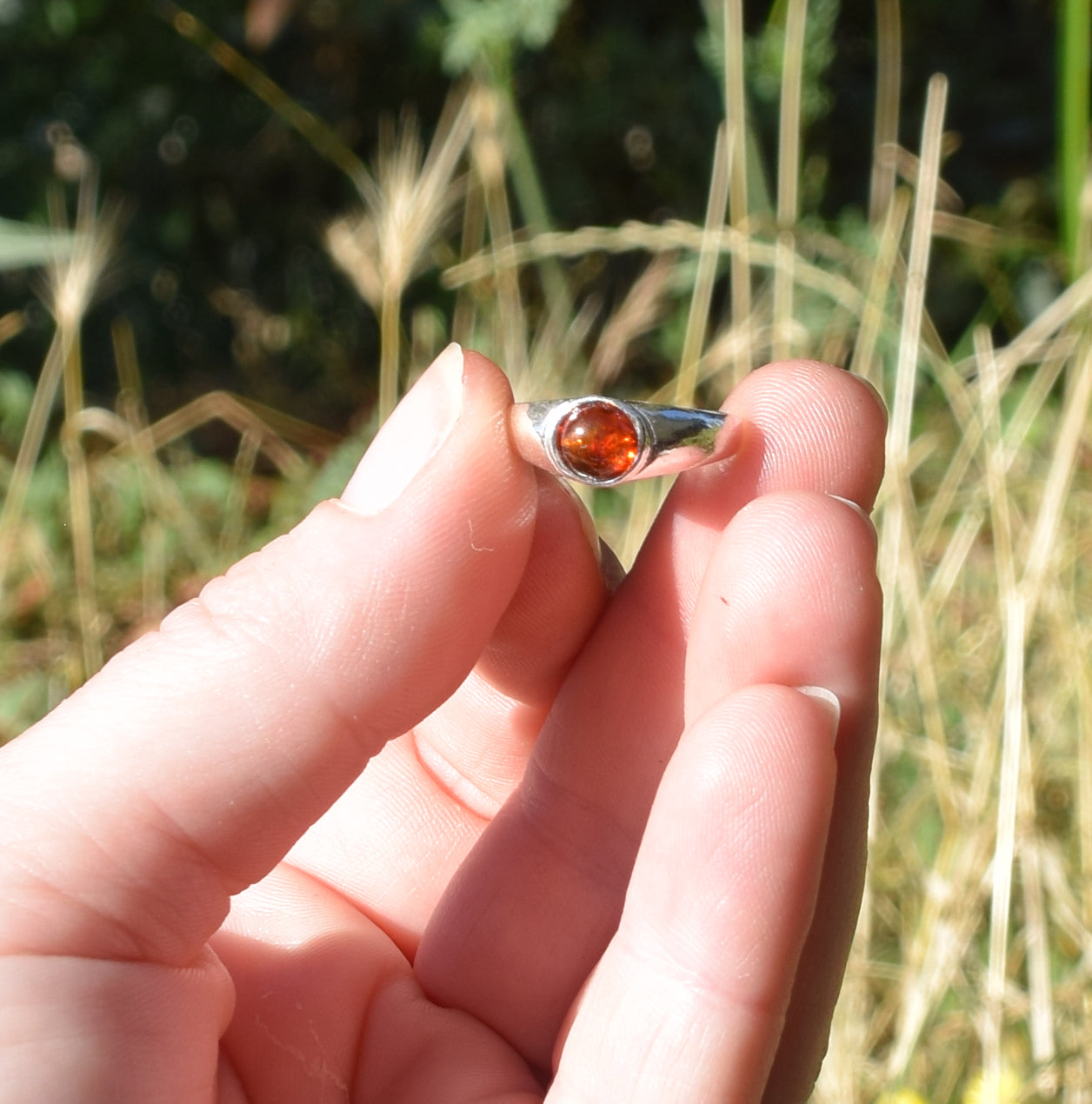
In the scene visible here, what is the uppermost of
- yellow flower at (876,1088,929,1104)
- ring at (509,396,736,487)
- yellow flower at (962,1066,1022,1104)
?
ring at (509,396,736,487)

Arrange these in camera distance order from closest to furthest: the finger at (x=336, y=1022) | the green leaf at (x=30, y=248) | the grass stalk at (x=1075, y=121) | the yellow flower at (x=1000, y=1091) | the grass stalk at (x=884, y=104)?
the finger at (x=336, y=1022)
the yellow flower at (x=1000, y=1091)
the grass stalk at (x=1075, y=121)
the green leaf at (x=30, y=248)
the grass stalk at (x=884, y=104)

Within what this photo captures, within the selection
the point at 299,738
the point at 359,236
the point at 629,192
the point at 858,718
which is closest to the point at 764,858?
the point at 858,718

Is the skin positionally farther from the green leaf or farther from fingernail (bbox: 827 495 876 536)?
→ the green leaf

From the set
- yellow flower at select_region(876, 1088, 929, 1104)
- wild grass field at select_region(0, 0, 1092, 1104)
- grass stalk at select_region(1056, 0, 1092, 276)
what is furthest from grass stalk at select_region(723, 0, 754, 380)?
yellow flower at select_region(876, 1088, 929, 1104)

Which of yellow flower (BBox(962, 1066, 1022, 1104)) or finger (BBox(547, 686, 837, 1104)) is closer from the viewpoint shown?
finger (BBox(547, 686, 837, 1104))

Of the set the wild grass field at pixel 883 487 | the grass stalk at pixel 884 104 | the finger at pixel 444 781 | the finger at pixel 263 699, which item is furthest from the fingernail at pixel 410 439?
the grass stalk at pixel 884 104

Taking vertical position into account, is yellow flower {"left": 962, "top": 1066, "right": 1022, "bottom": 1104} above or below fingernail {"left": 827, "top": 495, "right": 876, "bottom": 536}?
below

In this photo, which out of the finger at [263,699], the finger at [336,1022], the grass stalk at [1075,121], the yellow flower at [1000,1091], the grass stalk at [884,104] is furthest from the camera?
the grass stalk at [884,104]

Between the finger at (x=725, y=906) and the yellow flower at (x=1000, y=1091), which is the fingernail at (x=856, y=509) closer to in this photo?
Result: the finger at (x=725, y=906)
